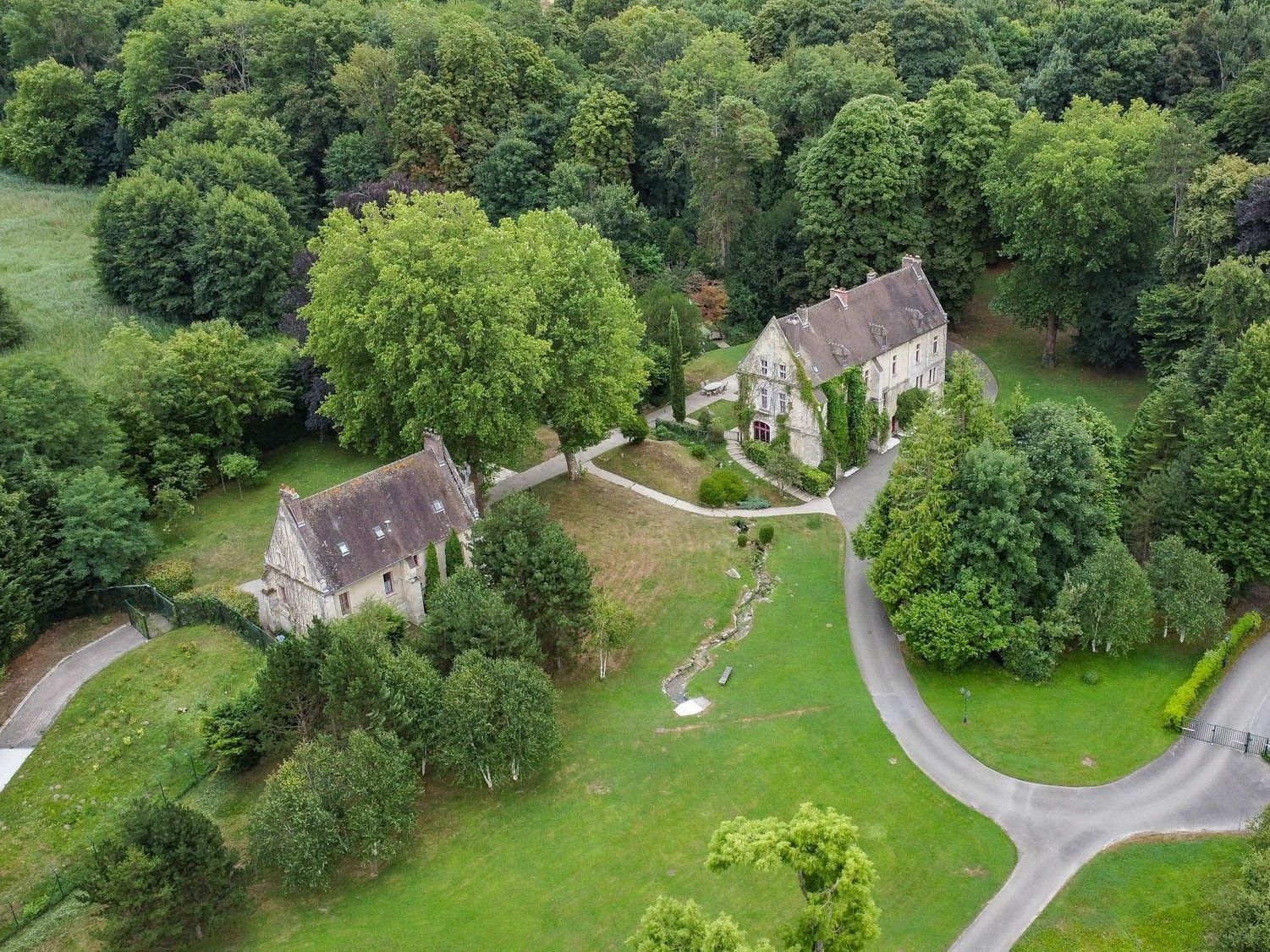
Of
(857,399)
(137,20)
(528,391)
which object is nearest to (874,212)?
(857,399)

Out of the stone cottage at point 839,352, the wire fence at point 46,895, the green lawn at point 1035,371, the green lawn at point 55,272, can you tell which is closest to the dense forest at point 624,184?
the green lawn at point 1035,371

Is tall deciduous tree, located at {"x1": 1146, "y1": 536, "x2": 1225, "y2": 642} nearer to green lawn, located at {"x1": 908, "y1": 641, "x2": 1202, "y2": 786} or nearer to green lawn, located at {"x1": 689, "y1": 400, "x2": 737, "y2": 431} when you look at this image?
green lawn, located at {"x1": 908, "y1": 641, "x2": 1202, "y2": 786}

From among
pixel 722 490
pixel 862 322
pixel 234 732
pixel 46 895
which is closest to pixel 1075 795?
pixel 722 490

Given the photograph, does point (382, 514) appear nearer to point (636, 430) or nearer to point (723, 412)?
point (636, 430)

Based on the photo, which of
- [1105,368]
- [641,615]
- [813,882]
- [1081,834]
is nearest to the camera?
[813,882]

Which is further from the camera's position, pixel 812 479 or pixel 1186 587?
pixel 812 479

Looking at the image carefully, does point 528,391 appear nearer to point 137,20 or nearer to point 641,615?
point 641,615

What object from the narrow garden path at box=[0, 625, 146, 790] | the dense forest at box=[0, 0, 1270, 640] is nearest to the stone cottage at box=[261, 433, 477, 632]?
the dense forest at box=[0, 0, 1270, 640]
